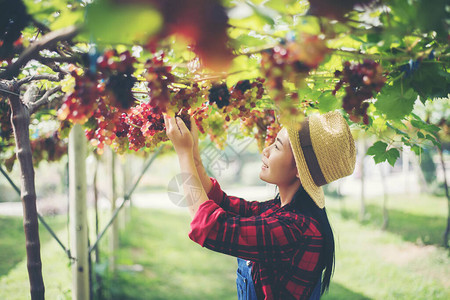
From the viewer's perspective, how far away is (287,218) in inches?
55.9

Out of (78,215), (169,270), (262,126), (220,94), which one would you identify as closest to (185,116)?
(220,94)

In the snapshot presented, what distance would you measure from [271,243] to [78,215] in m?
2.15

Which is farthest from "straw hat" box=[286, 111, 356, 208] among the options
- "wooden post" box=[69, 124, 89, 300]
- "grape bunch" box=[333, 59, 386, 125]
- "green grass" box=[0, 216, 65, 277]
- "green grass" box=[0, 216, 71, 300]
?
"green grass" box=[0, 216, 65, 277]

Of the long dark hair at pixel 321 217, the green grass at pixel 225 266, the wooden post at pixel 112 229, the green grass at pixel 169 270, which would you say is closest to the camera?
the long dark hair at pixel 321 217

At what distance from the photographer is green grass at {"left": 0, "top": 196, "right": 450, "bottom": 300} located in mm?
5246

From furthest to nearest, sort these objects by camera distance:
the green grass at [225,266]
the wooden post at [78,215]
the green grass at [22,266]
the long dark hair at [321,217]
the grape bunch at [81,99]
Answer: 1. the green grass at [225,266]
2. the green grass at [22,266]
3. the wooden post at [78,215]
4. the long dark hair at [321,217]
5. the grape bunch at [81,99]

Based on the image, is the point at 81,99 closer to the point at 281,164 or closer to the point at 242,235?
the point at 242,235

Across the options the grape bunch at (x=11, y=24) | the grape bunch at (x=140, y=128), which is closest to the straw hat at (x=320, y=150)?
the grape bunch at (x=140, y=128)

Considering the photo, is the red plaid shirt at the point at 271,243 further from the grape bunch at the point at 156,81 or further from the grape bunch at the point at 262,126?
the grape bunch at the point at 262,126

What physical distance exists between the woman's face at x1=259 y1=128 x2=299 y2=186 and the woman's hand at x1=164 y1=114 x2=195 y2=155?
1.68 ft

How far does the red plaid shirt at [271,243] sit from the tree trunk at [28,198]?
90 centimetres

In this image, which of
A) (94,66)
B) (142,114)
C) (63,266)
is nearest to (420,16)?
(94,66)

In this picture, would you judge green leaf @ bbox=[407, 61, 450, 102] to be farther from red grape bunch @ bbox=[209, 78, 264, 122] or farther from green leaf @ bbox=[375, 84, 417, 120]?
red grape bunch @ bbox=[209, 78, 264, 122]

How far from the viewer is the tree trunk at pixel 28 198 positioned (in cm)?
158
